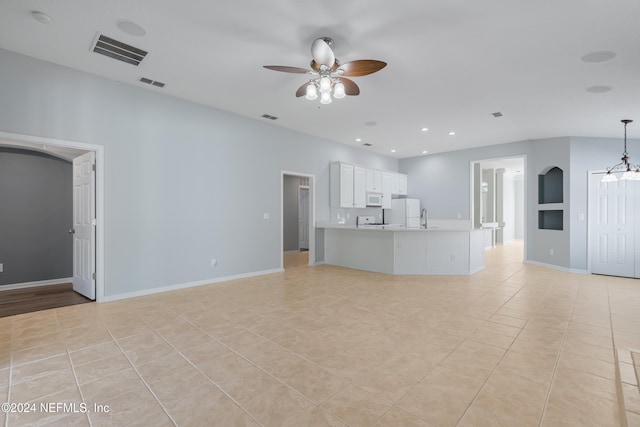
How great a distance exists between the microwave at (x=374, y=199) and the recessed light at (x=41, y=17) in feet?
21.4

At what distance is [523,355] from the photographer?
8.13 ft

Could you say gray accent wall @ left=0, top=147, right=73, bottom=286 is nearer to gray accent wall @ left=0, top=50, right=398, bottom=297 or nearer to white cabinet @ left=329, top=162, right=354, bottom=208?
gray accent wall @ left=0, top=50, right=398, bottom=297

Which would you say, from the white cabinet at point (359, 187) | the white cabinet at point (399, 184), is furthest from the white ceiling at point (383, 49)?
the white cabinet at point (399, 184)

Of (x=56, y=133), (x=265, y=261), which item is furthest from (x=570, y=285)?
(x=56, y=133)

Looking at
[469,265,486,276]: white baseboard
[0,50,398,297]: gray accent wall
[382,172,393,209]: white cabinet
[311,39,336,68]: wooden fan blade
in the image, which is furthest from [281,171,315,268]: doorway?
[311,39,336,68]: wooden fan blade

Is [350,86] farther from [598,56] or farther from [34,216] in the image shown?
[34,216]

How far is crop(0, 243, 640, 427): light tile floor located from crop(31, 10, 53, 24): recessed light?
3.01m

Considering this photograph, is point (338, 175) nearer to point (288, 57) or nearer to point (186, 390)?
point (288, 57)

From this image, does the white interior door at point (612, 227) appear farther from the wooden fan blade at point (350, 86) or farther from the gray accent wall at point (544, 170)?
the wooden fan blade at point (350, 86)

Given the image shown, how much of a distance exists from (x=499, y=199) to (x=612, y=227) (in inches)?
238

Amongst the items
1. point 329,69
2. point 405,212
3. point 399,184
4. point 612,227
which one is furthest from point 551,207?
point 329,69

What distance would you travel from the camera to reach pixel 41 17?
275 cm

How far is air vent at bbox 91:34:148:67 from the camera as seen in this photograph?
3.17 meters

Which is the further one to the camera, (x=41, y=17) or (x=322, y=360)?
(x=41, y=17)
